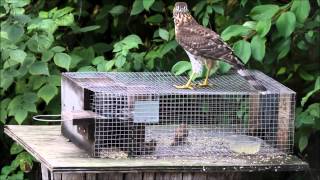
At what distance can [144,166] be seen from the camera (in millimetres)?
3475

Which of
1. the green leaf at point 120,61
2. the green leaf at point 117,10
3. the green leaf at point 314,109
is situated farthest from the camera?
the green leaf at point 117,10

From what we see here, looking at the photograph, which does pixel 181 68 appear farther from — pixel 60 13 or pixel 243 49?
pixel 60 13

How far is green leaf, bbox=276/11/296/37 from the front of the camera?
14.3ft

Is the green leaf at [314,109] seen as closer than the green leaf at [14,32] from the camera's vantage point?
Yes

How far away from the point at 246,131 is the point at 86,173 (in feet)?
2.70

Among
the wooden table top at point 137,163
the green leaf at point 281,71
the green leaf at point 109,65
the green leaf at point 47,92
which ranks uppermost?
the green leaf at point 109,65

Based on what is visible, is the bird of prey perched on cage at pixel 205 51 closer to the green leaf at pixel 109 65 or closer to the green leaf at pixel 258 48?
the green leaf at pixel 258 48

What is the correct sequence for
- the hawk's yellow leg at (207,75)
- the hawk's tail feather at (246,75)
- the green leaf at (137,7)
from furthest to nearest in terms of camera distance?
the green leaf at (137,7) < the hawk's yellow leg at (207,75) < the hawk's tail feather at (246,75)

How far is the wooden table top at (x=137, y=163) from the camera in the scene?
343 centimetres

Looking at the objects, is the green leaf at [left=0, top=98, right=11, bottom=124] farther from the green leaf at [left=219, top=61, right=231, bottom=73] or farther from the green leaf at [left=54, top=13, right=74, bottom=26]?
the green leaf at [left=219, top=61, right=231, bottom=73]

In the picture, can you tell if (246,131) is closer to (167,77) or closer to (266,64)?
(167,77)

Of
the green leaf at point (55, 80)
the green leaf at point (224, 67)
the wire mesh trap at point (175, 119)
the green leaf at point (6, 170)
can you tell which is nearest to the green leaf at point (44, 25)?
the green leaf at point (55, 80)

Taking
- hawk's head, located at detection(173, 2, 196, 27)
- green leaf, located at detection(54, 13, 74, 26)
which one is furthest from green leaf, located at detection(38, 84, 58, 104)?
hawk's head, located at detection(173, 2, 196, 27)

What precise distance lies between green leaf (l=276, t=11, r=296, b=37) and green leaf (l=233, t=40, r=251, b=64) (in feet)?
0.65
